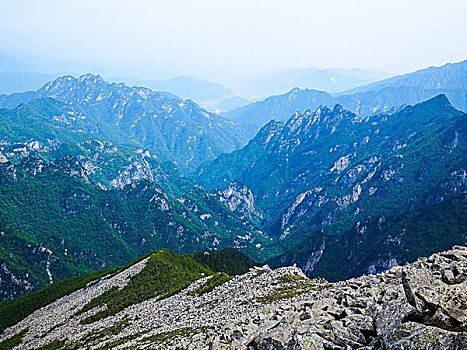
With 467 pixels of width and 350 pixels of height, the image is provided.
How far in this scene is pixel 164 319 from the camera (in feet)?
235

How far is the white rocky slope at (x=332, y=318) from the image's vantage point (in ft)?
67.9

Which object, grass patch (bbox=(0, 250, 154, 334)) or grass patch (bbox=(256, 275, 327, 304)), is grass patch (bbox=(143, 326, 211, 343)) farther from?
grass patch (bbox=(0, 250, 154, 334))

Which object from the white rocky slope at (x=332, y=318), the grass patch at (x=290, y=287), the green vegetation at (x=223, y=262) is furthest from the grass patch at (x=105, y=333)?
the green vegetation at (x=223, y=262)

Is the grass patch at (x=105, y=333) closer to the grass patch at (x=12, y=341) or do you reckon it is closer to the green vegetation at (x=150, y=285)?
the green vegetation at (x=150, y=285)

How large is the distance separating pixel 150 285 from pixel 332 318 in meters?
101

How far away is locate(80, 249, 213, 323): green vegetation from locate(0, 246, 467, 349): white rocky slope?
2135cm

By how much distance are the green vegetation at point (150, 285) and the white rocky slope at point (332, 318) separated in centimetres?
2135

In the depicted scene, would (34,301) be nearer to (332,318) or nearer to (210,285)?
(210,285)

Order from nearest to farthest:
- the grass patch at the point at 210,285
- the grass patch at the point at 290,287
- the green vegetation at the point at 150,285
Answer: the grass patch at the point at 290,287 → the grass patch at the point at 210,285 → the green vegetation at the point at 150,285

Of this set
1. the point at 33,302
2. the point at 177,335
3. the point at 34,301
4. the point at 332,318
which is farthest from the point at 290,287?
the point at 34,301

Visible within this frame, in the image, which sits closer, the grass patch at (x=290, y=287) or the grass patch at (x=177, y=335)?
the grass patch at (x=177, y=335)

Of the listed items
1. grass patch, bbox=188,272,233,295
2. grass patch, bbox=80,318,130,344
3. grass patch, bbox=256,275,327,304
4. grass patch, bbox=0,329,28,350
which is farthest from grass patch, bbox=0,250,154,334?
grass patch, bbox=256,275,327,304

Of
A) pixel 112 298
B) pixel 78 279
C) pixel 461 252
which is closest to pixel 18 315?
pixel 78 279

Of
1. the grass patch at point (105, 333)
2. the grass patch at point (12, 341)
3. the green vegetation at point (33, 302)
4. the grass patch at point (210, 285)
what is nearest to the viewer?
the grass patch at point (105, 333)
